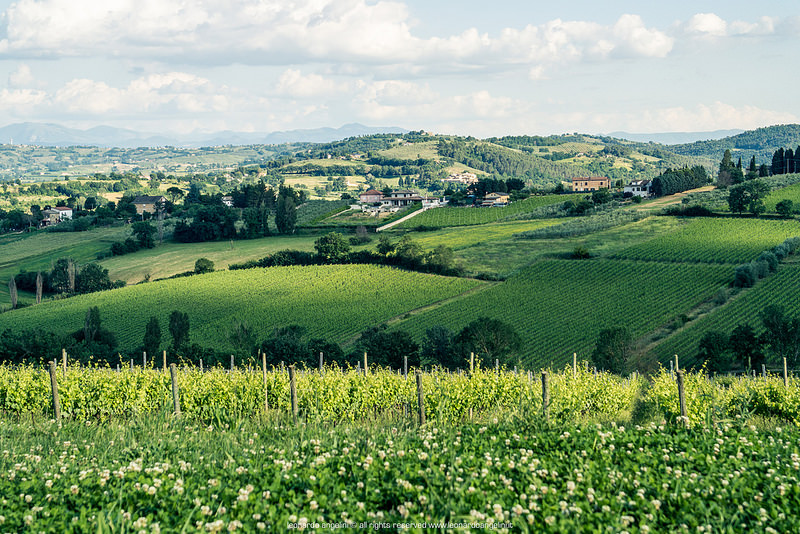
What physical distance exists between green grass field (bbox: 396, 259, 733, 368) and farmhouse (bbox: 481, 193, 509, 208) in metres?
59.5

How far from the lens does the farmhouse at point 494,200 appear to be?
431 ft

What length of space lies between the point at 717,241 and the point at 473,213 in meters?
51.7

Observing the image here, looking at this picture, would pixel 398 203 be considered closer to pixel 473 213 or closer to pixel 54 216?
pixel 473 213

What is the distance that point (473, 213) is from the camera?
121m

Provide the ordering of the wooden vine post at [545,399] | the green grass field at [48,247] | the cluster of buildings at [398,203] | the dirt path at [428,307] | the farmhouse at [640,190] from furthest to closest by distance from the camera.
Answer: the cluster of buildings at [398,203]
the farmhouse at [640,190]
the green grass field at [48,247]
the dirt path at [428,307]
the wooden vine post at [545,399]

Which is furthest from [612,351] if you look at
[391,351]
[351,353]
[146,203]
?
[146,203]

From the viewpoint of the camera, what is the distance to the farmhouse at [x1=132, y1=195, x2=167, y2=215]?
155 metres

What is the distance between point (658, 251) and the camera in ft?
241

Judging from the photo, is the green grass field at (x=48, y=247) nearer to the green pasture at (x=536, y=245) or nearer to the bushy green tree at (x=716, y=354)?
the green pasture at (x=536, y=245)

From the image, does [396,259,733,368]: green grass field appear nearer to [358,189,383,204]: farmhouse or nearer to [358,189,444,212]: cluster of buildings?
[358,189,444,212]: cluster of buildings

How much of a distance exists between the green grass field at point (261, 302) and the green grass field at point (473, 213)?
121ft

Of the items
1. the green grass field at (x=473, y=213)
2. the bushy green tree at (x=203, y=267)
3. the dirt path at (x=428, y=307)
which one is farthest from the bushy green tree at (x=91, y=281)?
the green grass field at (x=473, y=213)

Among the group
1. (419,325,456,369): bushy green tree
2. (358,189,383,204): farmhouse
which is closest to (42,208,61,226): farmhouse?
(358,189,383,204): farmhouse

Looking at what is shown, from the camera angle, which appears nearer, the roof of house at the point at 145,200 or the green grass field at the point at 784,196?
the green grass field at the point at 784,196
